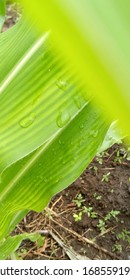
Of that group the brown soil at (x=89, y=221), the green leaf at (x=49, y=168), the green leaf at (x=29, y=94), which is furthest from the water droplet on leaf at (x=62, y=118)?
the brown soil at (x=89, y=221)

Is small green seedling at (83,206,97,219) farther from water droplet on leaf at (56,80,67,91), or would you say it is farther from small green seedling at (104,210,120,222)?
water droplet on leaf at (56,80,67,91)

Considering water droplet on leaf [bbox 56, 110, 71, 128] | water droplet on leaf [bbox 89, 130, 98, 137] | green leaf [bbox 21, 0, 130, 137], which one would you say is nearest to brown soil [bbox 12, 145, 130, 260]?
water droplet on leaf [bbox 89, 130, 98, 137]

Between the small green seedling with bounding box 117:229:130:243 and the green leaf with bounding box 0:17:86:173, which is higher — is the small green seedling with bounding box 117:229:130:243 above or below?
below

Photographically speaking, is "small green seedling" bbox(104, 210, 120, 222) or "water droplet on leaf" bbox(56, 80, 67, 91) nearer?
"water droplet on leaf" bbox(56, 80, 67, 91)

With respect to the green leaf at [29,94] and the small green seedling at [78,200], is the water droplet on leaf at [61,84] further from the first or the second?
the small green seedling at [78,200]
